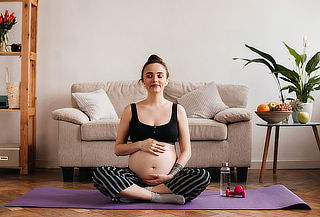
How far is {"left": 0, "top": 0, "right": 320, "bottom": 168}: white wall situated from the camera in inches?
193

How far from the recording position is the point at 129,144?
2891 millimetres

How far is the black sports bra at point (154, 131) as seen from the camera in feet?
9.52

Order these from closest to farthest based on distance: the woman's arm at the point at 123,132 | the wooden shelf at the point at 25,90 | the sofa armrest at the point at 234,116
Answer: the woman's arm at the point at 123,132
the sofa armrest at the point at 234,116
the wooden shelf at the point at 25,90

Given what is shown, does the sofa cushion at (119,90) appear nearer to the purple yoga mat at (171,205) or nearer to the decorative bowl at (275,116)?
the decorative bowl at (275,116)

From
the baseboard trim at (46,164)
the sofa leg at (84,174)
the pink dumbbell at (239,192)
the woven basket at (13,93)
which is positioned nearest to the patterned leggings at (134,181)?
the pink dumbbell at (239,192)

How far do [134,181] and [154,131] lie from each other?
1.04 feet

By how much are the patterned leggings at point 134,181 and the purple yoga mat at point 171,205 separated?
0.09 metres

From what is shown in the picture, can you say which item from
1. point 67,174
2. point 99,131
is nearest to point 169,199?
point 99,131

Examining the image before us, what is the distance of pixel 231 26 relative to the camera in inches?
194

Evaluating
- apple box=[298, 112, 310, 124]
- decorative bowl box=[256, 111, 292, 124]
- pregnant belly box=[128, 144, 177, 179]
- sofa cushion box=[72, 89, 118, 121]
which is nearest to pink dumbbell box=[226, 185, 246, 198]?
pregnant belly box=[128, 144, 177, 179]

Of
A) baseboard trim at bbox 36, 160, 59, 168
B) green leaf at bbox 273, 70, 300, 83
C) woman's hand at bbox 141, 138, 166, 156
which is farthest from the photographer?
baseboard trim at bbox 36, 160, 59, 168

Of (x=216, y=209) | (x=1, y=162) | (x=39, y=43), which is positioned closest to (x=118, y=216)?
(x=216, y=209)

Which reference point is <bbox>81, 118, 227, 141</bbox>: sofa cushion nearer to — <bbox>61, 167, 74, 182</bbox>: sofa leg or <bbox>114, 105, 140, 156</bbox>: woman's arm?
<bbox>61, 167, 74, 182</bbox>: sofa leg

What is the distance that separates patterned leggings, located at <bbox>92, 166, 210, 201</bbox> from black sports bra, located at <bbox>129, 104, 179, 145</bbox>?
22cm
